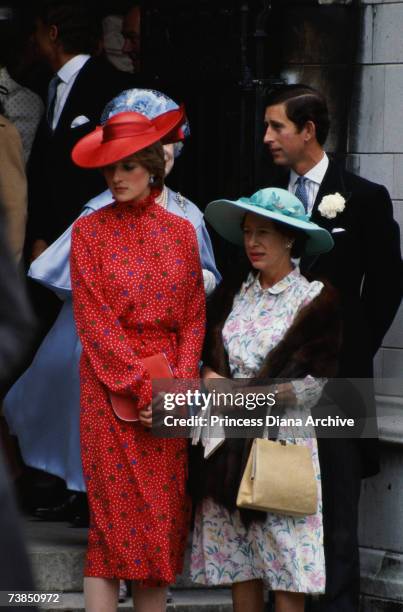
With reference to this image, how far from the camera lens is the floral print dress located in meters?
5.23

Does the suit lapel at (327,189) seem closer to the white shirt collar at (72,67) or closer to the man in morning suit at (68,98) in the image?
the man in morning suit at (68,98)

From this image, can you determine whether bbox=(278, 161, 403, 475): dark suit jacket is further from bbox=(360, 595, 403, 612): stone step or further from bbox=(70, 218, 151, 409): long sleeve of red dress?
bbox=(70, 218, 151, 409): long sleeve of red dress

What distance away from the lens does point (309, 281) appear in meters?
5.40

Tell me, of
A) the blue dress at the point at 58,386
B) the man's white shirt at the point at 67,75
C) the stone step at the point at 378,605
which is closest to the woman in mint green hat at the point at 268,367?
the blue dress at the point at 58,386

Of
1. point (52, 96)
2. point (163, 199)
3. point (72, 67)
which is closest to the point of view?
point (163, 199)

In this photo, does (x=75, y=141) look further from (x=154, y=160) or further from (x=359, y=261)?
(x=359, y=261)

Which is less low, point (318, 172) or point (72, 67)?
point (72, 67)

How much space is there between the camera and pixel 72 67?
6.47 m

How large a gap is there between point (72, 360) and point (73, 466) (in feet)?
1.34

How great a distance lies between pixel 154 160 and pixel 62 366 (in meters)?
A: 1.07

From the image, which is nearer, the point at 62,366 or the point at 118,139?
the point at 118,139

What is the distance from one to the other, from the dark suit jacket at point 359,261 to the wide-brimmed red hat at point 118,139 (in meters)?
0.72

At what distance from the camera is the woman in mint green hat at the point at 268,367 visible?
523 centimetres

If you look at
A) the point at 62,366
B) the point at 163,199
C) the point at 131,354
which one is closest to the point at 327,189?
the point at 163,199
